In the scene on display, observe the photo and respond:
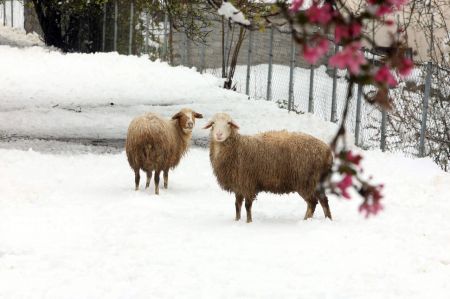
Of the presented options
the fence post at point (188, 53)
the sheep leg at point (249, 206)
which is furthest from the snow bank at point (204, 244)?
the fence post at point (188, 53)

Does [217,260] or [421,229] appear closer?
[217,260]

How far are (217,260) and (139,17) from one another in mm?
22677

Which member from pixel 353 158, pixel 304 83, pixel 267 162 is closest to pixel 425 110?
pixel 267 162

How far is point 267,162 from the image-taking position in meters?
9.45

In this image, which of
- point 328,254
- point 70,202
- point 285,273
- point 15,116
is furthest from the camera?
point 15,116

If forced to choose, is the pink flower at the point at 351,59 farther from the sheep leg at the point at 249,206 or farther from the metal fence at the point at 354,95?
the metal fence at the point at 354,95

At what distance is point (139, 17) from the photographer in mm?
29672

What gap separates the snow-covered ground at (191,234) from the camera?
7168 mm

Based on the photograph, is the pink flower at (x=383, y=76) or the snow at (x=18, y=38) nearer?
the pink flower at (x=383, y=76)

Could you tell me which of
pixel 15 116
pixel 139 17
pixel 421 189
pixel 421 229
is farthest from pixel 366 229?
pixel 139 17

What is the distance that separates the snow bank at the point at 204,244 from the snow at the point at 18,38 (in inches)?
932

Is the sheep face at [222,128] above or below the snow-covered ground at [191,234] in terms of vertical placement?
above

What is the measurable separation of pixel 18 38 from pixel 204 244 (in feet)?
106

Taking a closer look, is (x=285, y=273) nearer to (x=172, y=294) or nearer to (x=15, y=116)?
(x=172, y=294)
